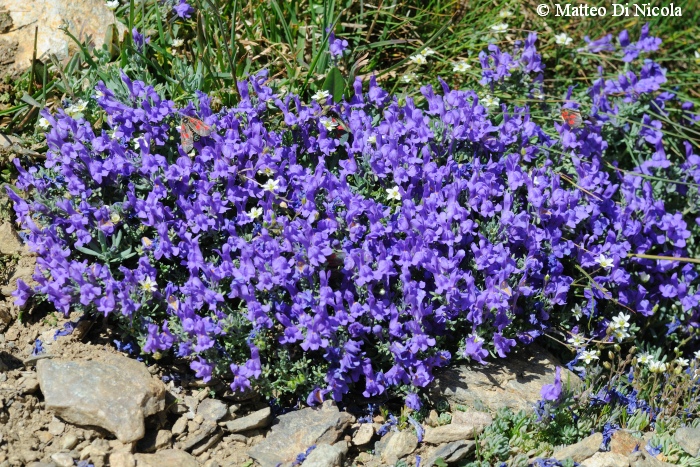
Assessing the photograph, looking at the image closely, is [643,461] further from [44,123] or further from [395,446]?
[44,123]

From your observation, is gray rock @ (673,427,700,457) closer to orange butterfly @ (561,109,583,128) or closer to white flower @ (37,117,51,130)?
orange butterfly @ (561,109,583,128)

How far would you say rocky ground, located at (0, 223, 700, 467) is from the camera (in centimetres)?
304

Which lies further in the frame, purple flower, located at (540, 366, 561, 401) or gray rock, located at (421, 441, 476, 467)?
purple flower, located at (540, 366, 561, 401)

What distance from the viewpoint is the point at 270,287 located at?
129 inches

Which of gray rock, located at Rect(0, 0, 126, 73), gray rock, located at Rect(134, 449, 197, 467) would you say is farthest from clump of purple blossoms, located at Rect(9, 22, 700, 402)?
gray rock, located at Rect(0, 0, 126, 73)

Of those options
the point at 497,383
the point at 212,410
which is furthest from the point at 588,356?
the point at 212,410

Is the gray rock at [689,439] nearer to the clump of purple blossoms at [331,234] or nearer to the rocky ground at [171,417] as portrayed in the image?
the rocky ground at [171,417]

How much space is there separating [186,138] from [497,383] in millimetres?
1880

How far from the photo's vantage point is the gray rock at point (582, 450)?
10.9 feet

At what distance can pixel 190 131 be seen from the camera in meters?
3.65

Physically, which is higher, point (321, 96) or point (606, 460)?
point (321, 96)

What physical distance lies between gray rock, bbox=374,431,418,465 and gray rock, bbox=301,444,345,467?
24 cm

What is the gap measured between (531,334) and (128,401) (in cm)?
183

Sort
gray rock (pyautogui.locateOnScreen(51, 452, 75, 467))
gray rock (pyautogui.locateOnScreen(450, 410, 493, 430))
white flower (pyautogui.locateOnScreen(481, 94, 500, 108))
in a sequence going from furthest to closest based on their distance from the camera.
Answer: white flower (pyautogui.locateOnScreen(481, 94, 500, 108)) < gray rock (pyautogui.locateOnScreen(450, 410, 493, 430)) < gray rock (pyautogui.locateOnScreen(51, 452, 75, 467))
